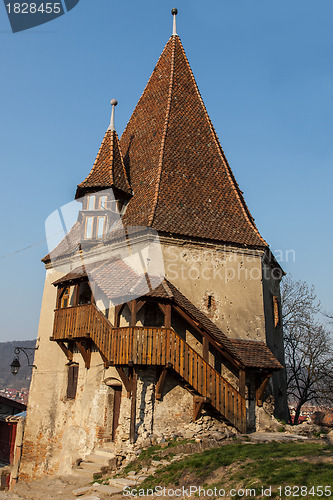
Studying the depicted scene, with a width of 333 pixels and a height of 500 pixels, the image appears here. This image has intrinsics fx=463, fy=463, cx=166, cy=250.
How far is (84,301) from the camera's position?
1736 cm

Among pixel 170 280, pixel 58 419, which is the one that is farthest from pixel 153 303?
pixel 58 419

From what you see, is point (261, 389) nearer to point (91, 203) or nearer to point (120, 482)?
point (120, 482)

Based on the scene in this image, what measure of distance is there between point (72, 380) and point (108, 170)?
823 centimetres

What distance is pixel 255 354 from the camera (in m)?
15.1

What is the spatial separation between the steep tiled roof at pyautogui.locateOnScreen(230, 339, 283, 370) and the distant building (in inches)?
2.0

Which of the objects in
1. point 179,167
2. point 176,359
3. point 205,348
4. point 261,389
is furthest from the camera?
point 179,167

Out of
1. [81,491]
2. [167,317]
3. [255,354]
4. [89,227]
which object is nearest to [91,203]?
[89,227]

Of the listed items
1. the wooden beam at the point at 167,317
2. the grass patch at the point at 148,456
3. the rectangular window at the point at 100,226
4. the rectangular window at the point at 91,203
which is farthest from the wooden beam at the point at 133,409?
the rectangular window at the point at 91,203

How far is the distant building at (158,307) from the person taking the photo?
13602 mm

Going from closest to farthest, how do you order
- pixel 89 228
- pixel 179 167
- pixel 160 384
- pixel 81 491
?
pixel 81 491, pixel 160 384, pixel 89 228, pixel 179 167

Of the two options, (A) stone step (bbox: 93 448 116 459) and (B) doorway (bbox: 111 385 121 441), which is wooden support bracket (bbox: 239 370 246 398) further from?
(A) stone step (bbox: 93 448 116 459)

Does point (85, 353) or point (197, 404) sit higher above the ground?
point (85, 353)

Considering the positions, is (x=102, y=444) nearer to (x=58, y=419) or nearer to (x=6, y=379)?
(x=58, y=419)

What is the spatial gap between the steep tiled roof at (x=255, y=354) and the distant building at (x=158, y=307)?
50 millimetres
